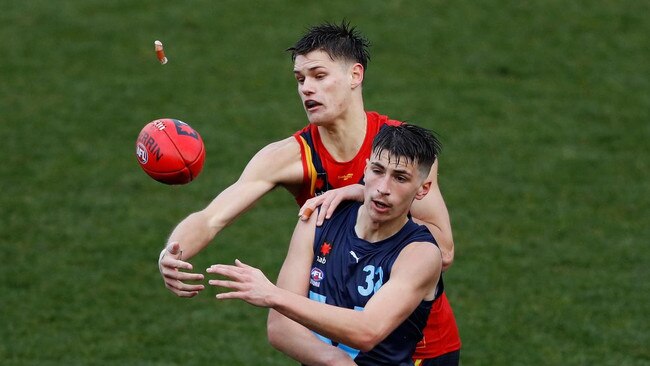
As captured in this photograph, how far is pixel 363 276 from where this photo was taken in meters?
6.64

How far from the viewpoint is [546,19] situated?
1848 centimetres

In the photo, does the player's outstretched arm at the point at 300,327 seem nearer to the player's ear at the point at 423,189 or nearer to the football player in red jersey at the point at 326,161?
the football player in red jersey at the point at 326,161

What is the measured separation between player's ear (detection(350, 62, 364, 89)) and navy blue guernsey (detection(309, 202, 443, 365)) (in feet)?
4.11

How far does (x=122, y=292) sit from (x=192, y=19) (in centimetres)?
763

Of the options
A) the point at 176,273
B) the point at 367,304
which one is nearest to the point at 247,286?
the point at 367,304

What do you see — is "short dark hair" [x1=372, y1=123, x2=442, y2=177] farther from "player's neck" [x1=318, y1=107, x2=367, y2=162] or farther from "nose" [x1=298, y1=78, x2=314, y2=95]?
"player's neck" [x1=318, y1=107, x2=367, y2=162]

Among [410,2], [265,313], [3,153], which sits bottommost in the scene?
[265,313]

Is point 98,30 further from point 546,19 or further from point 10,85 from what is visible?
point 546,19

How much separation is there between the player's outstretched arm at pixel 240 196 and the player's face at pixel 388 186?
4.08 ft

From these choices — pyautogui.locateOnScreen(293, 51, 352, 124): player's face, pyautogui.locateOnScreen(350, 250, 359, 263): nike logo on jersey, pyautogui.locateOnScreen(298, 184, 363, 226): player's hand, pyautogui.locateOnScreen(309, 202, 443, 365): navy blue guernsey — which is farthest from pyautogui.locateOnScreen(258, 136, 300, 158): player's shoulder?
pyautogui.locateOnScreen(350, 250, 359, 263): nike logo on jersey

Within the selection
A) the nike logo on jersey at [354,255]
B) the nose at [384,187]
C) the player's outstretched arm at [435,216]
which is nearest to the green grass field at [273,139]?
the player's outstretched arm at [435,216]

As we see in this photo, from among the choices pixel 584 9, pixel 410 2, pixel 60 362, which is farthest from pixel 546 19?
pixel 60 362

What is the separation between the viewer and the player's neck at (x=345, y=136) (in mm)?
7770

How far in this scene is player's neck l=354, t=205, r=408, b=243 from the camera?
668 centimetres
